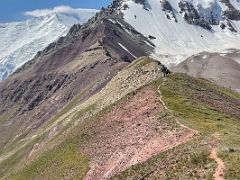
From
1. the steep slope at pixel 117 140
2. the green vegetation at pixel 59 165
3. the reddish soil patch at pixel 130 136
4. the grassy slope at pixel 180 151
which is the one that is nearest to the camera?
the grassy slope at pixel 180 151

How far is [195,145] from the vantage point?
209 feet

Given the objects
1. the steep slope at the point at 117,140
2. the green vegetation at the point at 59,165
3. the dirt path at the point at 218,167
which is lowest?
the green vegetation at the point at 59,165

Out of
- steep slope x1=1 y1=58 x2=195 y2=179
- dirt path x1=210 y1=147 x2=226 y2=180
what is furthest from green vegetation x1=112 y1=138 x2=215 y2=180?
steep slope x1=1 y1=58 x2=195 y2=179

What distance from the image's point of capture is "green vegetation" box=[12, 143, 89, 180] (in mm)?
84519

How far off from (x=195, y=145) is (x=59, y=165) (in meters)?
35.2

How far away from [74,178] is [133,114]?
15.3 m

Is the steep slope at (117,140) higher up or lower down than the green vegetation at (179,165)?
lower down

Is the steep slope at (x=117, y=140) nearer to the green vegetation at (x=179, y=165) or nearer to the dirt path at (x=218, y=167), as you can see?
the green vegetation at (x=179, y=165)

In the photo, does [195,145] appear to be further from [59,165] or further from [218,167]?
[59,165]

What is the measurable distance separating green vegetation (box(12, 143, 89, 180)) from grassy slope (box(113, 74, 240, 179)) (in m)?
15.7

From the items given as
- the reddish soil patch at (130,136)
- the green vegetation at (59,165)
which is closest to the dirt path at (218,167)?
the reddish soil patch at (130,136)

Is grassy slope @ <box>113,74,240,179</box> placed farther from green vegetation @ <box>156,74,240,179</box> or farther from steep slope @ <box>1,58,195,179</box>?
steep slope @ <box>1,58,195,179</box>

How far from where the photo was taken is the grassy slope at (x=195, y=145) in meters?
56.6

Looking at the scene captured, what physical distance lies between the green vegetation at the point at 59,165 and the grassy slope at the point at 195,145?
15746 millimetres
